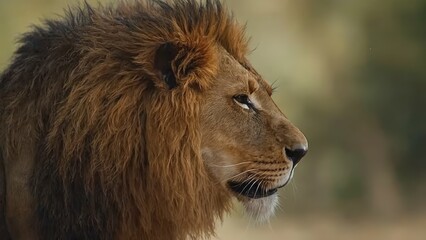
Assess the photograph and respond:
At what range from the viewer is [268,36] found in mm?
14672

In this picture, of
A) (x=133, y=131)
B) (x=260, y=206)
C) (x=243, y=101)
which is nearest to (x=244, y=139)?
(x=243, y=101)

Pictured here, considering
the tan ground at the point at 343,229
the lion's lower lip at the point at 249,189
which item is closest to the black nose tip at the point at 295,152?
the lion's lower lip at the point at 249,189

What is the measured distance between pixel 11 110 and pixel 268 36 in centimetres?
1069

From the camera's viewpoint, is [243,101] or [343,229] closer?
[243,101]

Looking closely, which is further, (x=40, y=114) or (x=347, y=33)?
(x=347, y=33)

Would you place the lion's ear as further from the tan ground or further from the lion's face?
the tan ground

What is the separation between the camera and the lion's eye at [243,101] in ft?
14.0

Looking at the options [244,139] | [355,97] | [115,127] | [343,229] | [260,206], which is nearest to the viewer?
[115,127]

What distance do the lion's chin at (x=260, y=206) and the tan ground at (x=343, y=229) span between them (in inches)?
293

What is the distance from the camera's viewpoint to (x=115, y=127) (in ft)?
13.4

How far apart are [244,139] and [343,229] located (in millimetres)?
9406

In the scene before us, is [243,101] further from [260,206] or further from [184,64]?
[260,206]

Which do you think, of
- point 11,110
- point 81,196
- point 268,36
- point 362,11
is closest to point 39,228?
point 81,196

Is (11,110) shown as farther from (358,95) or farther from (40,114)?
(358,95)
